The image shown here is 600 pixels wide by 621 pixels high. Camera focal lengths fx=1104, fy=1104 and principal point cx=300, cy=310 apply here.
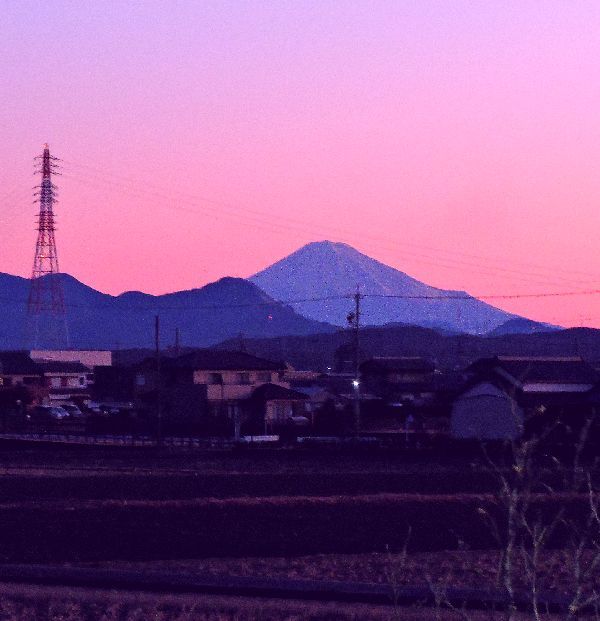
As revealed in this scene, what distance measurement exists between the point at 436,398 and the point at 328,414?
7.59 m

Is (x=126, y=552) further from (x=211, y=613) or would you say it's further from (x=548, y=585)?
(x=548, y=585)

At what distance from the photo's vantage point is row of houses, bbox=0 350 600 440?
51.2 m

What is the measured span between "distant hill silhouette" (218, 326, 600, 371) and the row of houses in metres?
54.5

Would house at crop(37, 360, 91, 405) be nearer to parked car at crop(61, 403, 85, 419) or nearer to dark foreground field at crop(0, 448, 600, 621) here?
parked car at crop(61, 403, 85, 419)

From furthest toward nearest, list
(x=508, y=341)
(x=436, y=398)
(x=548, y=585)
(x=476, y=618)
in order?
(x=508, y=341) → (x=436, y=398) → (x=548, y=585) → (x=476, y=618)

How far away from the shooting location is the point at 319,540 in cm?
1972

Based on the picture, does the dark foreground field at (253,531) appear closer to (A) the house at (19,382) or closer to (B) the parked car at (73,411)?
(B) the parked car at (73,411)

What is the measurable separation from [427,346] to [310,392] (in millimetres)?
107080

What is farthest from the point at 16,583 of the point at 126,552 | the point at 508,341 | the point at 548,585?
the point at 508,341

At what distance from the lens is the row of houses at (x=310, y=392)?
5119 cm

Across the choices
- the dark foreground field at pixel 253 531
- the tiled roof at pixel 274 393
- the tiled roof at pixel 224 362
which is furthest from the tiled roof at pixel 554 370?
the dark foreground field at pixel 253 531

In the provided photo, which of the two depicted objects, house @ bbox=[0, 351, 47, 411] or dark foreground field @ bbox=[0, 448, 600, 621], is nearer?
dark foreground field @ bbox=[0, 448, 600, 621]

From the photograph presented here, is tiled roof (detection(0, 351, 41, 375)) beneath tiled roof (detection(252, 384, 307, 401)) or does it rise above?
above

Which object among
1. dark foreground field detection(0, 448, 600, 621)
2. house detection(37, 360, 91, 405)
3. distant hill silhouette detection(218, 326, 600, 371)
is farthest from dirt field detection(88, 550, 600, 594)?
distant hill silhouette detection(218, 326, 600, 371)
